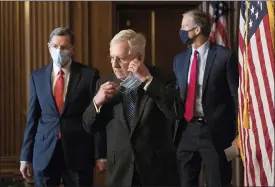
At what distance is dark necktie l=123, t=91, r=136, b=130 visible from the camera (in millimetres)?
2977

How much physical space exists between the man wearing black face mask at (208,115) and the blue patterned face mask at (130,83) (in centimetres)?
140

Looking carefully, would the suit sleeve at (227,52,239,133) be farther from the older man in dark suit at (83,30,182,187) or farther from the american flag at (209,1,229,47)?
the american flag at (209,1,229,47)

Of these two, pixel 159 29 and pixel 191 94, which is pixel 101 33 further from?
pixel 191 94

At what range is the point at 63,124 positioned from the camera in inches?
154

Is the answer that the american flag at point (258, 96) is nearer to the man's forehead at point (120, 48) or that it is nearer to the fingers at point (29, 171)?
→ the man's forehead at point (120, 48)

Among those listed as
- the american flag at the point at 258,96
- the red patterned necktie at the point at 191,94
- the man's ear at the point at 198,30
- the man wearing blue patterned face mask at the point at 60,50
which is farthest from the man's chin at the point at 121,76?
the man's ear at the point at 198,30

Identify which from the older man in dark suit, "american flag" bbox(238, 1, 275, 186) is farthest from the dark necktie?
"american flag" bbox(238, 1, 275, 186)

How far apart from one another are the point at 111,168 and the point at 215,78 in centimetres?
157

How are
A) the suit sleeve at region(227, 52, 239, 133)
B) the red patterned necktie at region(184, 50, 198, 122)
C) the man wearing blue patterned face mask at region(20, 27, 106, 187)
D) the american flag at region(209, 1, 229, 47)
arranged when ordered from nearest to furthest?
1. the man wearing blue patterned face mask at region(20, 27, 106, 187)
2. the suit sleeve at region(227, 52, 239, 133)
3. the red patterned necktie at region(184, 50, 198, 122)
4. the american flag at region(209, 1, 229, 47)

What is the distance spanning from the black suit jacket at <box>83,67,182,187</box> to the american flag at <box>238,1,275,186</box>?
0.46 m

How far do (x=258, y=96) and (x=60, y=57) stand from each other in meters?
Result: 1.46

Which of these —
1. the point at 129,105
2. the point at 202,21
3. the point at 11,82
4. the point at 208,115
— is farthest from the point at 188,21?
the point at 11,82

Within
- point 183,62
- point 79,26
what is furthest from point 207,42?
point 79,26

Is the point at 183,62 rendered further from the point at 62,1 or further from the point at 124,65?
the point at 62,1
